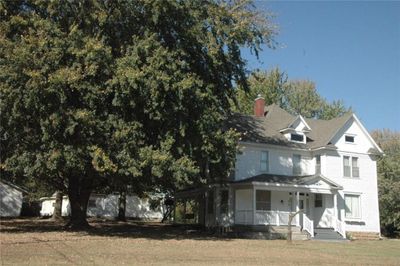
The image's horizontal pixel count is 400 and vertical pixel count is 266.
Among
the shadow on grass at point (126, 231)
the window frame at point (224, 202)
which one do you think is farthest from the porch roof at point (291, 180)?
the shadow on grass at point (126, 231)

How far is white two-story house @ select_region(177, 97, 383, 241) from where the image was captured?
34938mm

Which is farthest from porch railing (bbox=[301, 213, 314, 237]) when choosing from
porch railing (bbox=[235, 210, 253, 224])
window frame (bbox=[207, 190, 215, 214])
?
window frame (bbox=[207, 190, 215, 214])

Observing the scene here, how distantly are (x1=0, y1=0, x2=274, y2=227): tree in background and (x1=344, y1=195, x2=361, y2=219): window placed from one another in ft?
47.8

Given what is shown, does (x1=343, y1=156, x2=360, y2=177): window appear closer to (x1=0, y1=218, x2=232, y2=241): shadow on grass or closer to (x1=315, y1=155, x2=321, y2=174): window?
(x1=315, y1=155, x2=321, y2=174): window

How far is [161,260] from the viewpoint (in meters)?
16.7

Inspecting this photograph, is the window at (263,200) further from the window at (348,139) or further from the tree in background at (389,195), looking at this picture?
the tree in background at (389,195)

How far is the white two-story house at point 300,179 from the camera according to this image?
34938mm

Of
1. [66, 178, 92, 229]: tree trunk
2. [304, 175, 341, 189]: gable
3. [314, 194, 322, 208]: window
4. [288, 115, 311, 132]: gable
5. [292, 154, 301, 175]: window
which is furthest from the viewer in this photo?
[288, 115, 311, 132]: gable

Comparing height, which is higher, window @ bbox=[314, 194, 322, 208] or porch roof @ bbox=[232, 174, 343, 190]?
porch roof @ bbox=[232, 174, 343, 190]

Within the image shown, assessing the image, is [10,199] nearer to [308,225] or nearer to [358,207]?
[308,225]

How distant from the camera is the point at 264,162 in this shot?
37.0 metres

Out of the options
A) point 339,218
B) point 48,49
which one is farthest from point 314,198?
point 48,49

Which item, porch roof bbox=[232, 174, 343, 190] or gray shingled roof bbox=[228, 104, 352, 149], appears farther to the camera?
gray shingled roof bbox=[228, 104, 352, 149]

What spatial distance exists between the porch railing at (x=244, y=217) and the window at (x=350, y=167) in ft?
30.7
